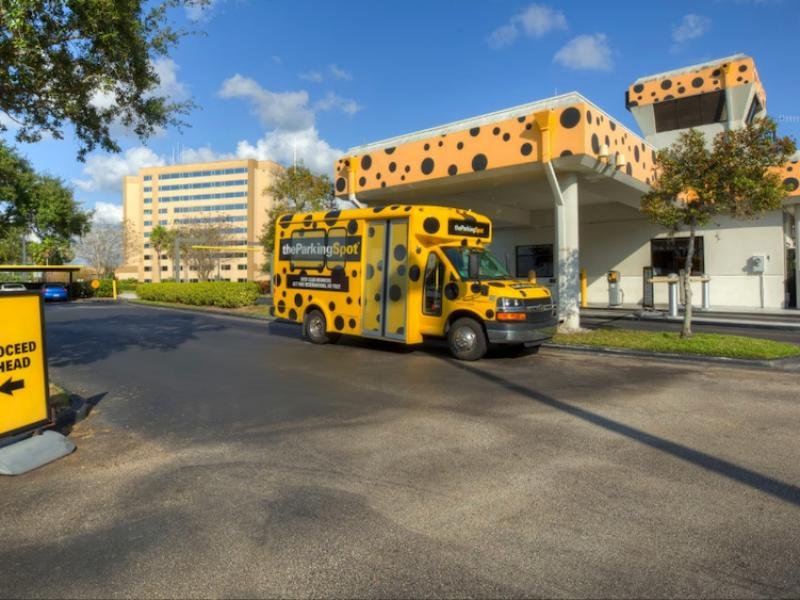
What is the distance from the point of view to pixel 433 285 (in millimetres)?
10523

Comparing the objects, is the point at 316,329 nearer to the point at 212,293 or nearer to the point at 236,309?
the point at 236,309

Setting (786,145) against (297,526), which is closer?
(297,526)

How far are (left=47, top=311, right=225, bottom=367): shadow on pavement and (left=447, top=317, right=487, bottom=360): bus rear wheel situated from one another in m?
6.41

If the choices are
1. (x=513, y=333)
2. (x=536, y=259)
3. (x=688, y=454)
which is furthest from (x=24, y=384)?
(x=536, y=259)

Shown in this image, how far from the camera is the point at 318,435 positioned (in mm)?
5520

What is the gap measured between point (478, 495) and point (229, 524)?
1768mm

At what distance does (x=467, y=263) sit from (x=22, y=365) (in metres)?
7.25

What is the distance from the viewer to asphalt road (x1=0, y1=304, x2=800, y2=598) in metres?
2.95

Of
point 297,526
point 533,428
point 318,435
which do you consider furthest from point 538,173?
point 297,526

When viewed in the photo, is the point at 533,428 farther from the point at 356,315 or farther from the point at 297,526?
the point at 356,315

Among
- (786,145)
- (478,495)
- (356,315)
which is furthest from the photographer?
(356,315)

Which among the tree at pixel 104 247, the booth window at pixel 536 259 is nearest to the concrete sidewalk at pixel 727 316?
the booth window at pixel 536 259

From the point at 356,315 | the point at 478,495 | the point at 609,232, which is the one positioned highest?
the point at 609,232

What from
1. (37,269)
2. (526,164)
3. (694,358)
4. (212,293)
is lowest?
(694,358)
